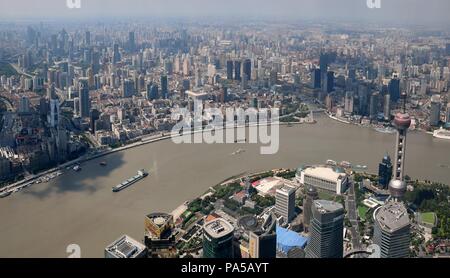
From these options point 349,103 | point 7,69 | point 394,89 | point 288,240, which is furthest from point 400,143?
point 7,69

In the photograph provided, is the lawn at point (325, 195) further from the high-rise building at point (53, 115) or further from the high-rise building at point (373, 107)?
the high-rise building at point (53, 115)

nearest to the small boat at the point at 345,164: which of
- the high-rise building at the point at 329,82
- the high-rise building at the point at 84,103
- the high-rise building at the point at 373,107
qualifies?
the high-rise building at the point at 373,107

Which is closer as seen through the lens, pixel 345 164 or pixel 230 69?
pixel 345 164

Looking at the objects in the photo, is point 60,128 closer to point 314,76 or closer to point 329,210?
point 329,210

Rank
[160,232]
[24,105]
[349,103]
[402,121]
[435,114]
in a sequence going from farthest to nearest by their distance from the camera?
[349,103] → [435,114] → [24,105] → [402,121] → [160,232]

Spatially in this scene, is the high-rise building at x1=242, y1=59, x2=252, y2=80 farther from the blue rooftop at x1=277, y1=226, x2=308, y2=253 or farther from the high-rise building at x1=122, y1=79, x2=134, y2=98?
the blue rooftop at x1=277, y1=226, x2=308, y2=253

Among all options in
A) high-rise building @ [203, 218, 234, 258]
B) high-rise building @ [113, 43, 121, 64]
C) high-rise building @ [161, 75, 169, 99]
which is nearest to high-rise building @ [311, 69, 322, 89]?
high-rise building @ [161, 75, 169, 99]

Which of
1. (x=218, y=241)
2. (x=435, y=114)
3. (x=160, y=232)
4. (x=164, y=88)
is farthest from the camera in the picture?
(x=164, y=88)

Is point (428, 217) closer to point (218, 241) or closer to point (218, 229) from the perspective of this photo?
point (218, 229)
